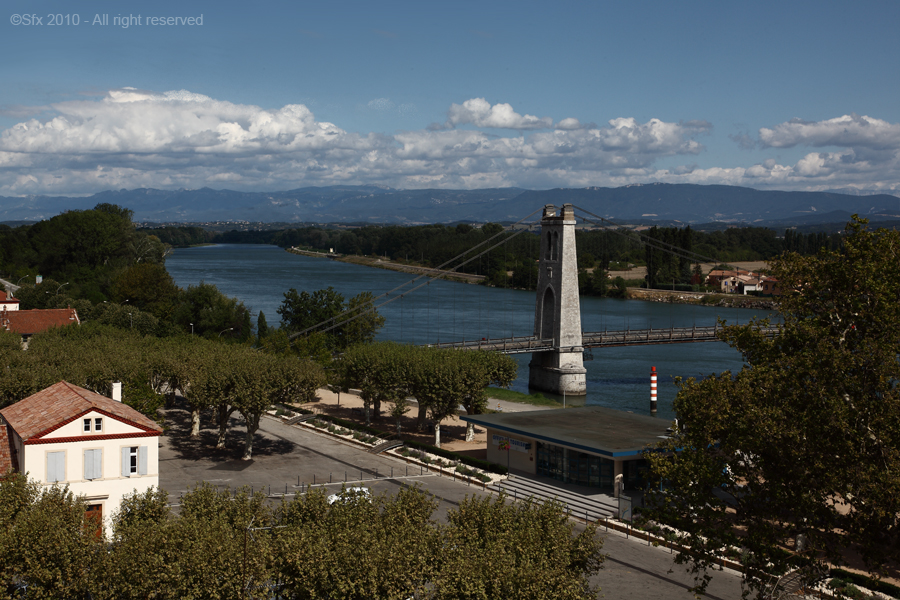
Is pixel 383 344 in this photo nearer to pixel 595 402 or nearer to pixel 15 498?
pixel 595 402

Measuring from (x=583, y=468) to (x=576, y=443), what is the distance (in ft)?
3.12

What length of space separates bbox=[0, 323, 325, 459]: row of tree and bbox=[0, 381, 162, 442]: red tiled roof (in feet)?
20.7

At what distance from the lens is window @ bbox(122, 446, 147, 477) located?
2155cm

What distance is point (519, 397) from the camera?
51594 mm

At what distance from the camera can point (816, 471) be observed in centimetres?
1518

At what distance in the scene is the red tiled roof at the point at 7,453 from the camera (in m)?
21.5

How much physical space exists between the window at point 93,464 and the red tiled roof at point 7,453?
6.69 ft

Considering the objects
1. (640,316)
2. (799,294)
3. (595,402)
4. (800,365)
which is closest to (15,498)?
(800,365)

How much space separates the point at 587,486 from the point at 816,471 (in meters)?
12.1

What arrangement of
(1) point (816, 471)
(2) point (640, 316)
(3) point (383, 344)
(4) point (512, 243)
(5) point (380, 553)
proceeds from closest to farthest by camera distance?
(5) point (380, 553) → (1) point (816, 471) → (3) point (383, 344) → (2) point (640, 316) → (4) point (512, 243)

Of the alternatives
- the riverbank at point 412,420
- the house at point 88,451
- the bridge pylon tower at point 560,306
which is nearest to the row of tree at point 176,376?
the riverbank at point 412,420

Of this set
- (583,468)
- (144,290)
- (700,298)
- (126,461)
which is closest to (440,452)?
(583,468)

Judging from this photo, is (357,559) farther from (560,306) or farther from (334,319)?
(334,319)

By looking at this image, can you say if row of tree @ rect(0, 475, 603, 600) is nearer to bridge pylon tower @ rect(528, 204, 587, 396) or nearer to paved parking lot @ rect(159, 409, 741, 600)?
paved parking lot @ rect(159, 409, 741, 600)
